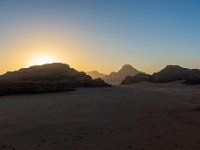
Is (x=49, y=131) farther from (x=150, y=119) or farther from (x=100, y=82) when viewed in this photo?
(x=100, y=82)

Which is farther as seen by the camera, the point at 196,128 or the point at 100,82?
the point at 100,82

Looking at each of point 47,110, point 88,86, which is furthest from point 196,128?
point 88,86

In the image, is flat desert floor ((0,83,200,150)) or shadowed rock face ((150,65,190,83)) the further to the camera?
shadowed rock face ((150,65,190,83))

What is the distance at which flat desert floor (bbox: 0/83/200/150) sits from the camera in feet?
64.3

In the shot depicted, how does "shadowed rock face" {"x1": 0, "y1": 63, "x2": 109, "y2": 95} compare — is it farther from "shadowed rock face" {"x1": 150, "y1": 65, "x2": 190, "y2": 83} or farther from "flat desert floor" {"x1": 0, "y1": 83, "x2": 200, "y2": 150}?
"shadowed rock face" {"x1": 150, "y1": 65, "x2": 190, "y2": 83}

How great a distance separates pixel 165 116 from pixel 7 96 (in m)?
17.1

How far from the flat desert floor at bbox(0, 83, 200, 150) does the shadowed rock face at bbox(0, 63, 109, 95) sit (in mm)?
2245

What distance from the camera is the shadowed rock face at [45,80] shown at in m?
39.0

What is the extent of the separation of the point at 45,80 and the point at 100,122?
62.6 ft

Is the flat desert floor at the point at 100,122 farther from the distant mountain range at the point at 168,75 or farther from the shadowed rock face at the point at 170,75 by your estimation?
the distant mountain range at the point at 168,75

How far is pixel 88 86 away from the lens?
154 ft

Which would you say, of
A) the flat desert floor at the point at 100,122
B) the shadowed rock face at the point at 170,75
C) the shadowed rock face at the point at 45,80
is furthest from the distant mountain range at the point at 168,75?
the flat desert floor at the point at 100,122

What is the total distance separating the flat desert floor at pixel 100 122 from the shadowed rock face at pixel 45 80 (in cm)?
224

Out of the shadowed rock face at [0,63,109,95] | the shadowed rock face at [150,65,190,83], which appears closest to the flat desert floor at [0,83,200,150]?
the shadowed rock face at [0,63,109,95]
